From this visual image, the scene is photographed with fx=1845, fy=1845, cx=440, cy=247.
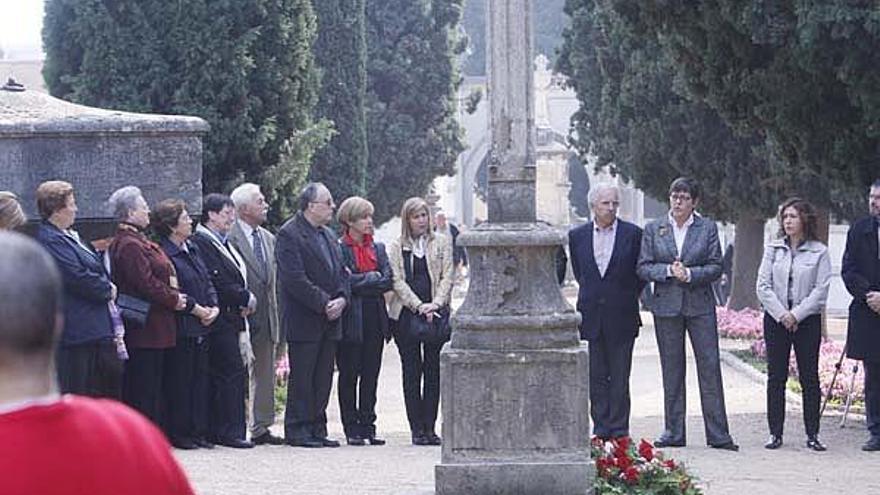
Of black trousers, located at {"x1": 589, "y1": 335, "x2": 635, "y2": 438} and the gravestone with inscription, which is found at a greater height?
the gravestone with inscription

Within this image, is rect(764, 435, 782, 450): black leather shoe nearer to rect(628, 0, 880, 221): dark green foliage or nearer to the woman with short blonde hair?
rect(628, 0, 880, 221): dark green foliage

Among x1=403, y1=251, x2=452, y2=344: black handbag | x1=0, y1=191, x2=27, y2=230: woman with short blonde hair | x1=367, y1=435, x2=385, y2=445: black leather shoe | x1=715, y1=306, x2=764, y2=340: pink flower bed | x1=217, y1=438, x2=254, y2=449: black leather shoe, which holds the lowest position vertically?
x1=715, y1=306, x2=764, y2=340: pink flower bed

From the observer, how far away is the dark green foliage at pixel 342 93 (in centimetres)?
3203

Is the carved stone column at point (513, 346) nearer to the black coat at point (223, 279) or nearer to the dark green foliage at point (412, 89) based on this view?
the black coat at point (223, 279)

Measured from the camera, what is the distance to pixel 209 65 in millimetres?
20953

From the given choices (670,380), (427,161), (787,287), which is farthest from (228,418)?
(427,161)

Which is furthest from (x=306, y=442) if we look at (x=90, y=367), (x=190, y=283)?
(x=90, y=367)

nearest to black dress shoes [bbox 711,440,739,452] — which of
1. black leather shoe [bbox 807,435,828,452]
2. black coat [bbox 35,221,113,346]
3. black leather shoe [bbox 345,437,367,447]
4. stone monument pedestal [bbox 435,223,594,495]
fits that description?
black leather shoe [bbox 807,435,828,452]

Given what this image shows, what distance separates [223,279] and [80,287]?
201 centimetres

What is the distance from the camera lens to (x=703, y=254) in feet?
41.9

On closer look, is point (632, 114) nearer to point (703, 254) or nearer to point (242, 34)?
point (242, 34)

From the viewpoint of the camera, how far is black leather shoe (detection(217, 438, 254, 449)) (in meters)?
12.7

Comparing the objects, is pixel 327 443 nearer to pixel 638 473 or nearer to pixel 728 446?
pixel 728 446

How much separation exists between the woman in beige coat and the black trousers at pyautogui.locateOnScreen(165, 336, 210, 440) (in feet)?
4.81
